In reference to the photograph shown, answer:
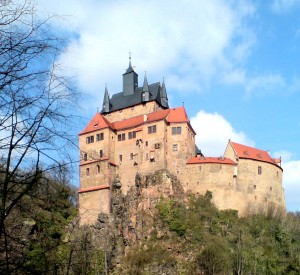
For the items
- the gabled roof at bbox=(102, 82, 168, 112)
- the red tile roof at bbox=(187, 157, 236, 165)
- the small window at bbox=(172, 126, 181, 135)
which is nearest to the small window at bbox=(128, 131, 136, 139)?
the small window at bbox=(172, 126, 181, 135)

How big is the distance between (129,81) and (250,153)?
17671mm

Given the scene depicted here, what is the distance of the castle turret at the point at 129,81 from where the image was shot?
2324 inches

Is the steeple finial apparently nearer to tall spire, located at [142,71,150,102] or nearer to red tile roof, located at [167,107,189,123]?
tall spire, located at [142,71,150,102]

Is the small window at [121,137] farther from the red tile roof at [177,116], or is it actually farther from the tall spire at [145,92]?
the red tile roof at [177,116]

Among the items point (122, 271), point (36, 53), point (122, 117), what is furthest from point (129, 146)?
point (36, 53)

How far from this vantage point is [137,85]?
60000mm

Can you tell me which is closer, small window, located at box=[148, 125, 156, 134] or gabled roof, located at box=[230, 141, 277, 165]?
small window, located at box=[148, 125, 156, 134]

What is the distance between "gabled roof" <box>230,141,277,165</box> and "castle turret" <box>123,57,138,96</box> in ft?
46.5

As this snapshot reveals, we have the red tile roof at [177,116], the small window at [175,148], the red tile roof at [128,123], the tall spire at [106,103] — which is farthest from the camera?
the tall spire at [106,103]

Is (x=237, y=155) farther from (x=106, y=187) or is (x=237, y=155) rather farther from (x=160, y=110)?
(x=106, y=187)

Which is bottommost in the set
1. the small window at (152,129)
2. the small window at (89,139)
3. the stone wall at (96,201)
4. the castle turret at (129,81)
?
the stone wall at (96,201)

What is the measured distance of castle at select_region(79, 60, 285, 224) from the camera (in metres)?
51.1

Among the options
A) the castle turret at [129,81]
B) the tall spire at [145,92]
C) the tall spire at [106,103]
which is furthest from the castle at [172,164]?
the castle turret at [129,81]

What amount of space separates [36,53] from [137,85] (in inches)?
2182
